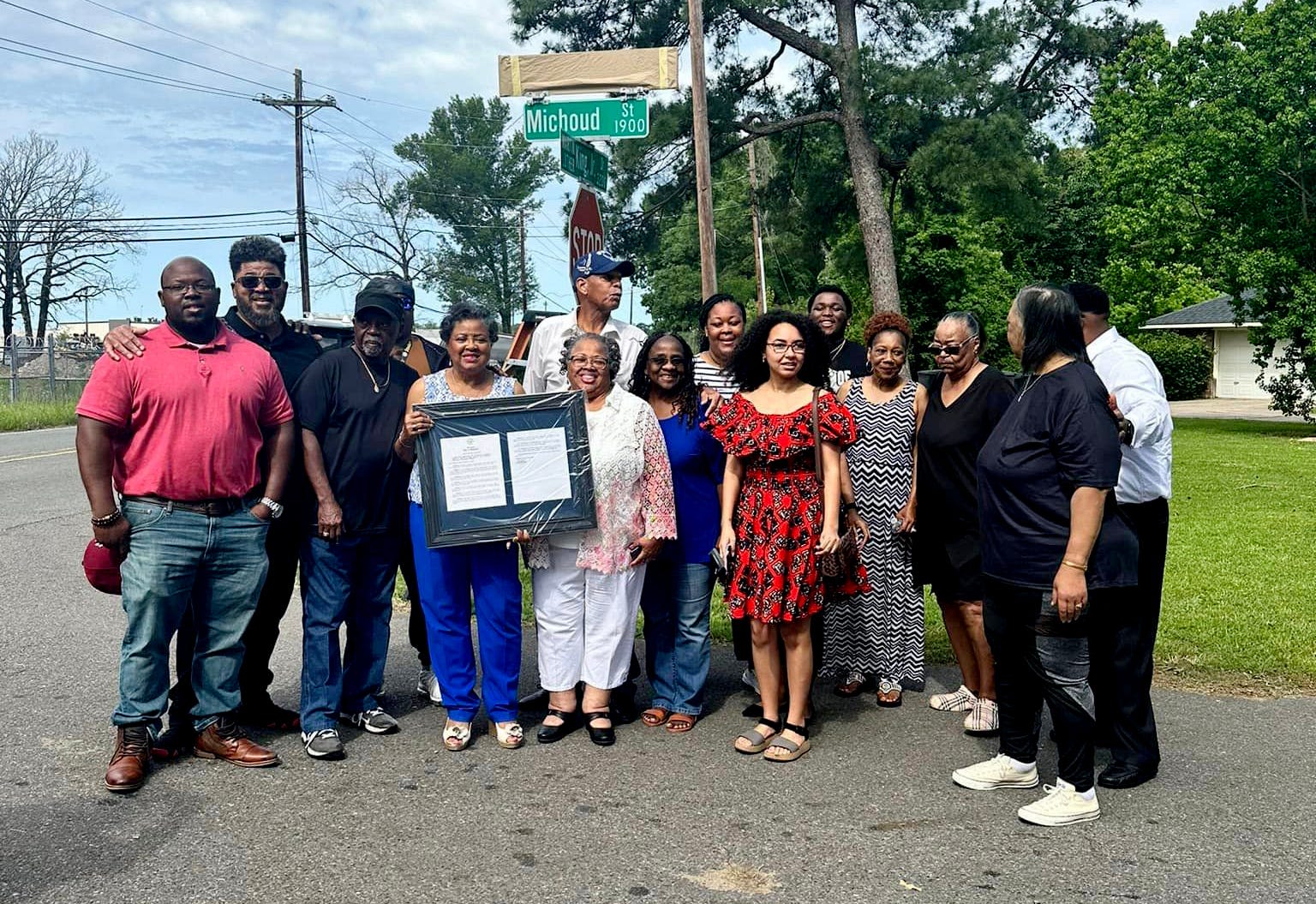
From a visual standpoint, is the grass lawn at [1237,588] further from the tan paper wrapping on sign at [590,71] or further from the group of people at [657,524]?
the tan paper wrapping on sign at [590,71]

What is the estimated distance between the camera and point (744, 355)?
5484 millimetres

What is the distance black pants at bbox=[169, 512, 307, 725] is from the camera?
5.33 meters

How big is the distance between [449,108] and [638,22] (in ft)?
178

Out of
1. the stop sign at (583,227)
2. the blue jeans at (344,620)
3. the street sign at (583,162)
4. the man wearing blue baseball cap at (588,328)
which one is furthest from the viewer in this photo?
the street sign at (583,162)

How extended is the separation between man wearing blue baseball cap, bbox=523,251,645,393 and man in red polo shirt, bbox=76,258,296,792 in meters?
1.54

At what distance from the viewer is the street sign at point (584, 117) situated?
7605mm

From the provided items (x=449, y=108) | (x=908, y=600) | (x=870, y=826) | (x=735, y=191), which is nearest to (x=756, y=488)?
(x=908, y=600)

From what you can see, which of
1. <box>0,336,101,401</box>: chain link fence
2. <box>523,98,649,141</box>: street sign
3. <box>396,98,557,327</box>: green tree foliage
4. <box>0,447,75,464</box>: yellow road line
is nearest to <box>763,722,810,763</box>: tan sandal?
A: <box>523,98,649,141</box>: street sign

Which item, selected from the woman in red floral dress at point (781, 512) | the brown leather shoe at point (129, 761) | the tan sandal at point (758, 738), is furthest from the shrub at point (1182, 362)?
the brown leather shoe at point (129, 761)

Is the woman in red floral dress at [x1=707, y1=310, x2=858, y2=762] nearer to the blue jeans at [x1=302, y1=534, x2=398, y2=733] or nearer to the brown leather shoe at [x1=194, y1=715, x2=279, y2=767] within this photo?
the blue jeans at [x1=302, y1=534, x2=398, y2=733]

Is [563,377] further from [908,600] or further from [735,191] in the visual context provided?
[735,191]

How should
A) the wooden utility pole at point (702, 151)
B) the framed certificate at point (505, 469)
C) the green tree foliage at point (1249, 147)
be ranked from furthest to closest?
the green tree foliage at point (1249, 147)
the wooden utility pole at point (702, 151)
the framed certificate at point (505, 469)

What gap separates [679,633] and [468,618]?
3.44ft

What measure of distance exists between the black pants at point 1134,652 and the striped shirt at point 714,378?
2.01 m
